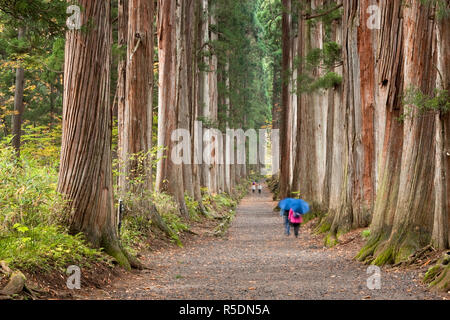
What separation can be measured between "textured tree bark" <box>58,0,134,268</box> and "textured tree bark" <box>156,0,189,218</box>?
9505mm

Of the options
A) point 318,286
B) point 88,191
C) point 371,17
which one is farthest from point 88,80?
point 371,17

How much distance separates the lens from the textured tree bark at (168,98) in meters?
18.7

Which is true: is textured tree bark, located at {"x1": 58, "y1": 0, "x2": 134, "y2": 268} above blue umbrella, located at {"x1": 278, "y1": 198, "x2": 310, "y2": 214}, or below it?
above

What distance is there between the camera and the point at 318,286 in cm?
798

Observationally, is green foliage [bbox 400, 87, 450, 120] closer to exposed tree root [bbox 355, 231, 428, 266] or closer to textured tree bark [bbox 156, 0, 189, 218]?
exposed tree root [bbox 355, 231, 428, 266]

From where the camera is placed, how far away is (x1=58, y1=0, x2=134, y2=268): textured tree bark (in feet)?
28.5

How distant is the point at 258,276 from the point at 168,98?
10934mm

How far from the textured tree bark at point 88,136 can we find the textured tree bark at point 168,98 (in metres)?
9.50

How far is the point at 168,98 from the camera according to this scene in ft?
62.5

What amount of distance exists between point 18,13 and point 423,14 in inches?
257

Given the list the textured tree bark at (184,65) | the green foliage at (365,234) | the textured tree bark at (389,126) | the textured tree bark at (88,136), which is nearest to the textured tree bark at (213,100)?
the textured tree bark at (184,65)

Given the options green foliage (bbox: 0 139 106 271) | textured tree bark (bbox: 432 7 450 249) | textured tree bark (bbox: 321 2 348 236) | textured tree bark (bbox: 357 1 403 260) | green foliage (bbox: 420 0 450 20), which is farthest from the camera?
textured tree bark (bbox: 321 2 348 236)

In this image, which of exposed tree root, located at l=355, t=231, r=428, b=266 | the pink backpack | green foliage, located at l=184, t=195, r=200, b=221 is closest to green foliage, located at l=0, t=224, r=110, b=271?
exposed tree root, located at l=355, t=231, r=428, b=266

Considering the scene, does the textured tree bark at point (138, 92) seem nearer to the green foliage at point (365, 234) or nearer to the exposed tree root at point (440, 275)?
the green foliage at point (365, 234)
